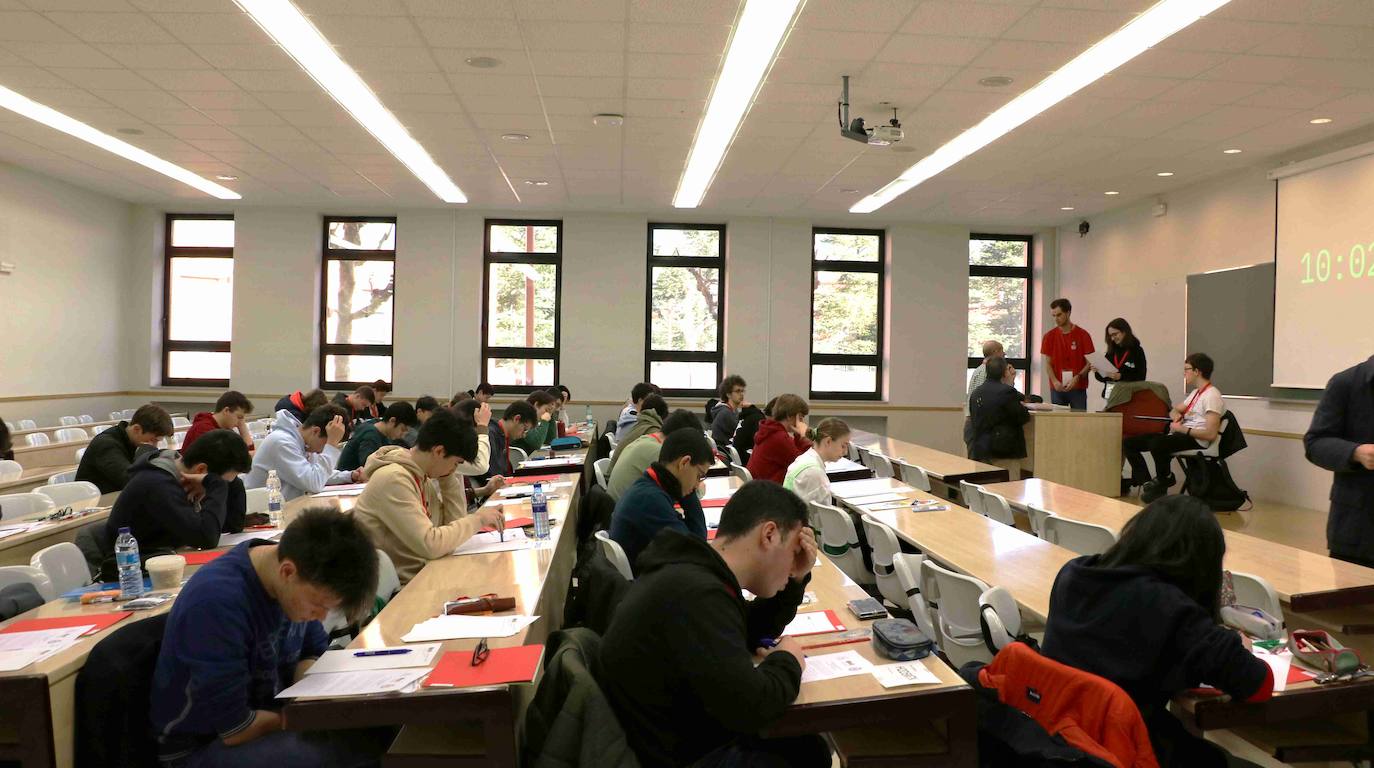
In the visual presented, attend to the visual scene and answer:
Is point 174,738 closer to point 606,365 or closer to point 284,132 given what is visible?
point 284,132

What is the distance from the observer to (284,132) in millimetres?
7938

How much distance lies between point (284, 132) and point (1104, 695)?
8127 mm

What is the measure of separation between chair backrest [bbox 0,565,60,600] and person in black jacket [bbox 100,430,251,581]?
27cm

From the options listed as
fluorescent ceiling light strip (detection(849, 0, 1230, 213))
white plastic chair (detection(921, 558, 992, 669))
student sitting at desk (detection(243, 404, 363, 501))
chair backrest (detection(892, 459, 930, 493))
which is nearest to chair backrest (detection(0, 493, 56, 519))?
student sitting at desk (detection(243, 404, 363, 501))

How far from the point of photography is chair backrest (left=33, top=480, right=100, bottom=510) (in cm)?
504

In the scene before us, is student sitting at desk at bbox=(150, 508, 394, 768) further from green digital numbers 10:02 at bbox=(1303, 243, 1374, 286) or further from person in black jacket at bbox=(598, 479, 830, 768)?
green digital numbers 10:02 at bbox=(1303, 243, 1374, 286)

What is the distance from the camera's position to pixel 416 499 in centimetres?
350

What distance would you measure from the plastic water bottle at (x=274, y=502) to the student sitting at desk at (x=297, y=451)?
0.17m

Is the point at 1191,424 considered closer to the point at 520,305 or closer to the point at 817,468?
the point at 817,468

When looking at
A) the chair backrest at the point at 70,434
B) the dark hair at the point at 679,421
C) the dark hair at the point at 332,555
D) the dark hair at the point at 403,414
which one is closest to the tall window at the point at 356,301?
the chair backrest at the point at 70,434

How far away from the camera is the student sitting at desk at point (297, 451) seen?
543 centimetres

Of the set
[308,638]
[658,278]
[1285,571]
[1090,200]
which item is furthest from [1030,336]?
[308,638]

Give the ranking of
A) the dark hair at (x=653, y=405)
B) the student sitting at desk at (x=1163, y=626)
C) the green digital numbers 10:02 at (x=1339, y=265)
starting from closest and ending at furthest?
the student sitting at desk at (x=1163, y=626)
the dark hair at (x=653, y=405)
the green digital numbers 10:02 at (x=1339, y=265)

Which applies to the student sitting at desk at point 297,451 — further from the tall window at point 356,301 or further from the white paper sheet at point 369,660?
the tall window at point 356,301
